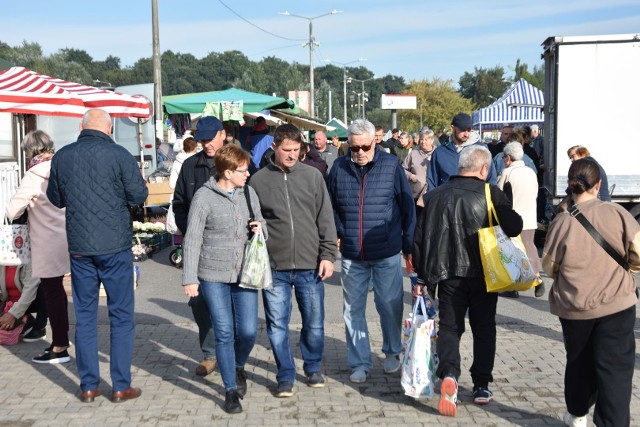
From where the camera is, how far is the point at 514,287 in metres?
5.50

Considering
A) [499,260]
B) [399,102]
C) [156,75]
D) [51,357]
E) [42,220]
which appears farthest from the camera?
[399,102]

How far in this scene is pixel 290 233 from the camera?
5.89m

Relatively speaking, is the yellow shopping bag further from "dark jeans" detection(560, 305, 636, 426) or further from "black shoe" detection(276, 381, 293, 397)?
"black shoe" detection(276, 381, 293, 397)

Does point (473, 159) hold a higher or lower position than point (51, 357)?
higher

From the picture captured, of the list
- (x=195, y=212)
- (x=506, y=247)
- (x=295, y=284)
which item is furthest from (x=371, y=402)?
(x=195, y=212)

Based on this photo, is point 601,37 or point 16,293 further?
point 601,37

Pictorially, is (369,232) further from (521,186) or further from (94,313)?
(521,186)

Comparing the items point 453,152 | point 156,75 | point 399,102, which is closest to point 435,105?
point 399,102

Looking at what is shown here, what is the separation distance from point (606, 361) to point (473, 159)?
1.56 metres

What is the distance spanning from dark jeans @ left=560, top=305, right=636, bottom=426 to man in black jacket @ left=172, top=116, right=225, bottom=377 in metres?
2.74

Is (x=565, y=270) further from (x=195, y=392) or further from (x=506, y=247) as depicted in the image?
Result: (x=195, y=392)

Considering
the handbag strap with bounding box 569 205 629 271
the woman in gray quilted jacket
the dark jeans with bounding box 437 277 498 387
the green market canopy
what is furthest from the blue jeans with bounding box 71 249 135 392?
the green market canopy

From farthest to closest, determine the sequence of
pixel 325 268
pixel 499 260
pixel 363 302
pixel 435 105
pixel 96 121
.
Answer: pixel 435 105, pixel 363 302, pixel 325 268, pixel 96 121, pixel 499 260

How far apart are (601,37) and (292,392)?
8540mm
